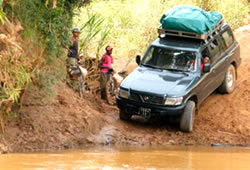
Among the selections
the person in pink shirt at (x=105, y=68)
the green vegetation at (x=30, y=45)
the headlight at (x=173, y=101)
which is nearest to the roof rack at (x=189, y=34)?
the person in pink shirt at (x=105, y=68)

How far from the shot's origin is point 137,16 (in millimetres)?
24062

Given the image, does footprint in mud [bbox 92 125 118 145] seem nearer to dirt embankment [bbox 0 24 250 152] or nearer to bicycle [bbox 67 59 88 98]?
dirt embankment [bbox 0 24 250 152]

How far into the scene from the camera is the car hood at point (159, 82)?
610 inches

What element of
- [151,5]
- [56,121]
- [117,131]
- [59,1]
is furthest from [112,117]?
[151,5]

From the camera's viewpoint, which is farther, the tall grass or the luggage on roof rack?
the tall grass

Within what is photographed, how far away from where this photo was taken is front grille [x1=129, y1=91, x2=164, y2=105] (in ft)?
50.5

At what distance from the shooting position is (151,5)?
2377cm

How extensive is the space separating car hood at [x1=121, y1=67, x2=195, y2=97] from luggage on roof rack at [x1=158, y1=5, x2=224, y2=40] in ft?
3.30

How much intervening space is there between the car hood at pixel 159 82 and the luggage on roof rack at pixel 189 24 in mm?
1007

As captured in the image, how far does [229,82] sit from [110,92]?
113 inches

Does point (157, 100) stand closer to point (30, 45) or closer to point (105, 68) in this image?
point (105, 68)

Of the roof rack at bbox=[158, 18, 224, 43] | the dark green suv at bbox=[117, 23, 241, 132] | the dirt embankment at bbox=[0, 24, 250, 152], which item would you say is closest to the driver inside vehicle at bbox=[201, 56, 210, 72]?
the dark green suv at bbox=[117, 23, 241, 132]

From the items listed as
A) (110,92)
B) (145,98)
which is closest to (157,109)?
(145,98)

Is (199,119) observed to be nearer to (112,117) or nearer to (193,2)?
(112,117)
